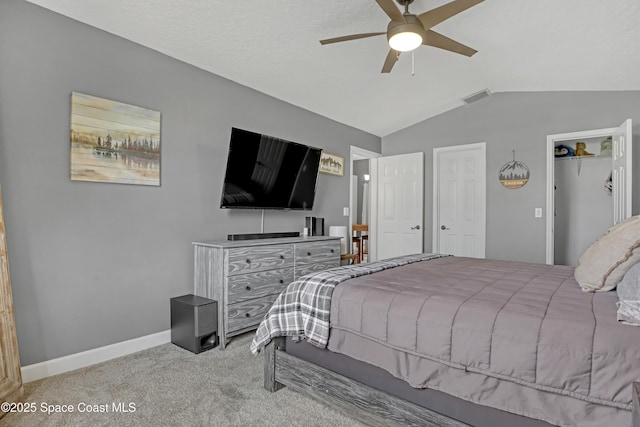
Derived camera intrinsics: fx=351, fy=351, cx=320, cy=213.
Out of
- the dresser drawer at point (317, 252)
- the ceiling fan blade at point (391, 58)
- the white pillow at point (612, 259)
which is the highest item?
the ceiling fan blade at point (391, 58)

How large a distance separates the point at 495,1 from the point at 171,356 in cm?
354

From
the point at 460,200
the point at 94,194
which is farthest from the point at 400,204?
the point at 94,194

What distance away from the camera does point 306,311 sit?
6.13 ft

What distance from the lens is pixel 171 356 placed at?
2.68 meters

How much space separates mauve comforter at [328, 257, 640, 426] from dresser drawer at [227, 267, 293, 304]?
1312 millimetres

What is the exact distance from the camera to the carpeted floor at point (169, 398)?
183 centimetres

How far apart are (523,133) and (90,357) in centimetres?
505

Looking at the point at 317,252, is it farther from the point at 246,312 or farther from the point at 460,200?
the point at 460,200

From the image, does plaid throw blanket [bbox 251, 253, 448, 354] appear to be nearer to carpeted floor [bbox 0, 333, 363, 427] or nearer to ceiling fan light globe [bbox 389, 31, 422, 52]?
carpeted floor [bbox 0, 333, 363, 427]

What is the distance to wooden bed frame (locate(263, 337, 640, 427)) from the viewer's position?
1522 millimetres

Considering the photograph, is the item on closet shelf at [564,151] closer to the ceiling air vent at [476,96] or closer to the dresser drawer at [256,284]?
the ceiling air vent at [476,96]

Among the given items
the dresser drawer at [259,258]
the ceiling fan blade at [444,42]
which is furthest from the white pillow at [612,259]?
the dresser drawer at [259,258]

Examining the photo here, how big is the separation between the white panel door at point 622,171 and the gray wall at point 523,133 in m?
0.31

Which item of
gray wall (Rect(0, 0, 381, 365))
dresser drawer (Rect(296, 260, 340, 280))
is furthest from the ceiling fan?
dresser drawer (Rect(296, 260, 340, 280))
